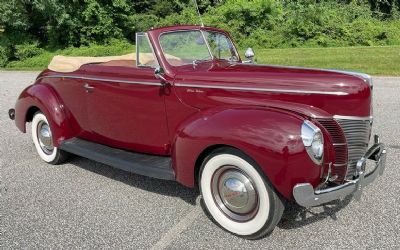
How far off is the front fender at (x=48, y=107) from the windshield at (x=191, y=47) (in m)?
1.74

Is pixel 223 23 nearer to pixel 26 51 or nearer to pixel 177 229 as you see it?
pixel 26 51

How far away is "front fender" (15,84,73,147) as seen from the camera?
17.0ft

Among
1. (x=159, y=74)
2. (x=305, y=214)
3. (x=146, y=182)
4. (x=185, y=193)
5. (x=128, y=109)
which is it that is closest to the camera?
(x=305, y=214)

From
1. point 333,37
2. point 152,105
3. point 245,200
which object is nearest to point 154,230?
point 245,200

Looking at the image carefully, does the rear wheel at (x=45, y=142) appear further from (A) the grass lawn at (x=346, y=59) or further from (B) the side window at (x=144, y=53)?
(A) the grass lawn at (x=346, y=59)

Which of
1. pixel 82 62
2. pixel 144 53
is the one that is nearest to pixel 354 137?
pixel 144 53

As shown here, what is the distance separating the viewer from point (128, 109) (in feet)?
14.8

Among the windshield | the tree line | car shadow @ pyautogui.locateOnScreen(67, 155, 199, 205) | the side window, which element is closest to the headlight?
car shadow @ pyautogui.locateOnScreen(67, 155, 199, 205)

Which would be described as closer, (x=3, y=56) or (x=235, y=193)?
(x=235, y=193)

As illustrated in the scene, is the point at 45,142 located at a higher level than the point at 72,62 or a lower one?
lower

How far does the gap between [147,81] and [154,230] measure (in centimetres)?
145

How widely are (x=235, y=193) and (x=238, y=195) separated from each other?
3cm

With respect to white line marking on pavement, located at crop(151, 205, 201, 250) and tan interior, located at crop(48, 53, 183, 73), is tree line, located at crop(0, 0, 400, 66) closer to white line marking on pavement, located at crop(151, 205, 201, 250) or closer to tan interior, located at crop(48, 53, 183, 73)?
tan interior, located at crop(48, 53, 183, 73)

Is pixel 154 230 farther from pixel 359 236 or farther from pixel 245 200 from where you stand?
pixel 359 236
